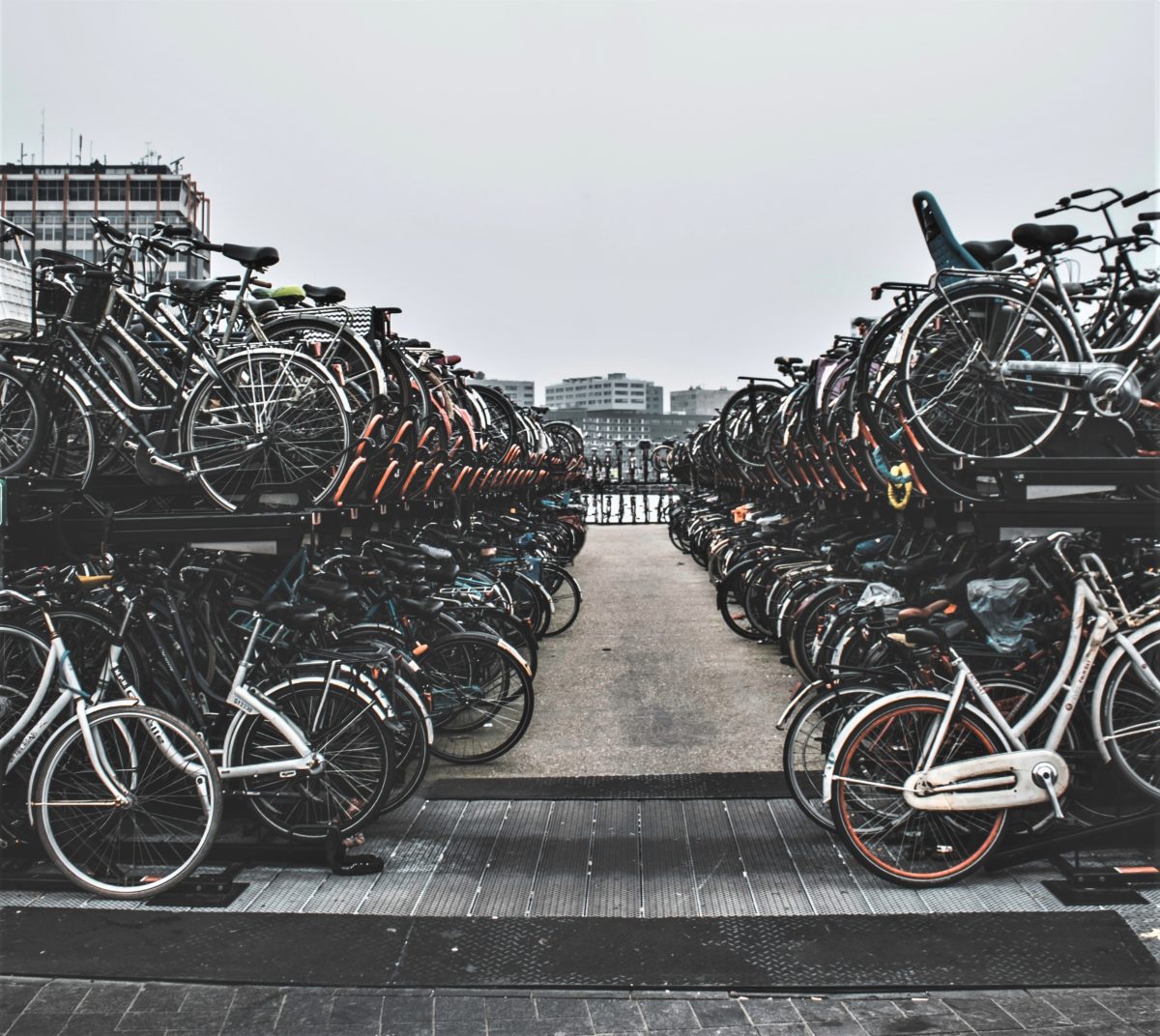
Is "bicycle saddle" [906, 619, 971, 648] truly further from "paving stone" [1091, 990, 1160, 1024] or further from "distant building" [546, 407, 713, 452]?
"distant building" [546, 407, 713, 452]

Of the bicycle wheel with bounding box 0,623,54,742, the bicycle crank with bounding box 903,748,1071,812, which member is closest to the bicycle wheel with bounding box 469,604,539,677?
the bicycle wheel with bounding box 0,623,54,742

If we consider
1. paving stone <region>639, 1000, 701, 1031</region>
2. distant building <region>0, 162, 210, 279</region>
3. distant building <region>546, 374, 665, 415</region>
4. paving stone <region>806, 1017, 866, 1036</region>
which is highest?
distant building <region>0, 162, 210, 279</region>

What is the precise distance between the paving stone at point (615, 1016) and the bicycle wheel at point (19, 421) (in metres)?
3.52

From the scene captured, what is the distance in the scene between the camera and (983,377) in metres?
4.73

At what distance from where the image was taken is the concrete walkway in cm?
606

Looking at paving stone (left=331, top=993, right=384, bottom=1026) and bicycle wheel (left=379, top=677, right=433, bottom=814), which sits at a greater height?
bicycle wheel (left=379, top=677, right=433, bottom=814)

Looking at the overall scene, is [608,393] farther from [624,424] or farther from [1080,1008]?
[1080,1008]

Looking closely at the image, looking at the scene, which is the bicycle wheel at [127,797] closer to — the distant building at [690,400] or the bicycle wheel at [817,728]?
the bicycle wheel at [817,728]

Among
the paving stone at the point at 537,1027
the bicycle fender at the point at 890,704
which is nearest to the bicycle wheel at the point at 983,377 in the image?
the bicycle fender at the point at 890,704

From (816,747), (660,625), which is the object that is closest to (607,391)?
(660,625)

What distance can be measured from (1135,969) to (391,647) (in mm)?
3591

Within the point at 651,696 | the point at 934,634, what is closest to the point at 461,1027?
the point at 934,634

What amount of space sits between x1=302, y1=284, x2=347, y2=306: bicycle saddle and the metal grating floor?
3199 mm

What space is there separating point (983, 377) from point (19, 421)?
474 cm
